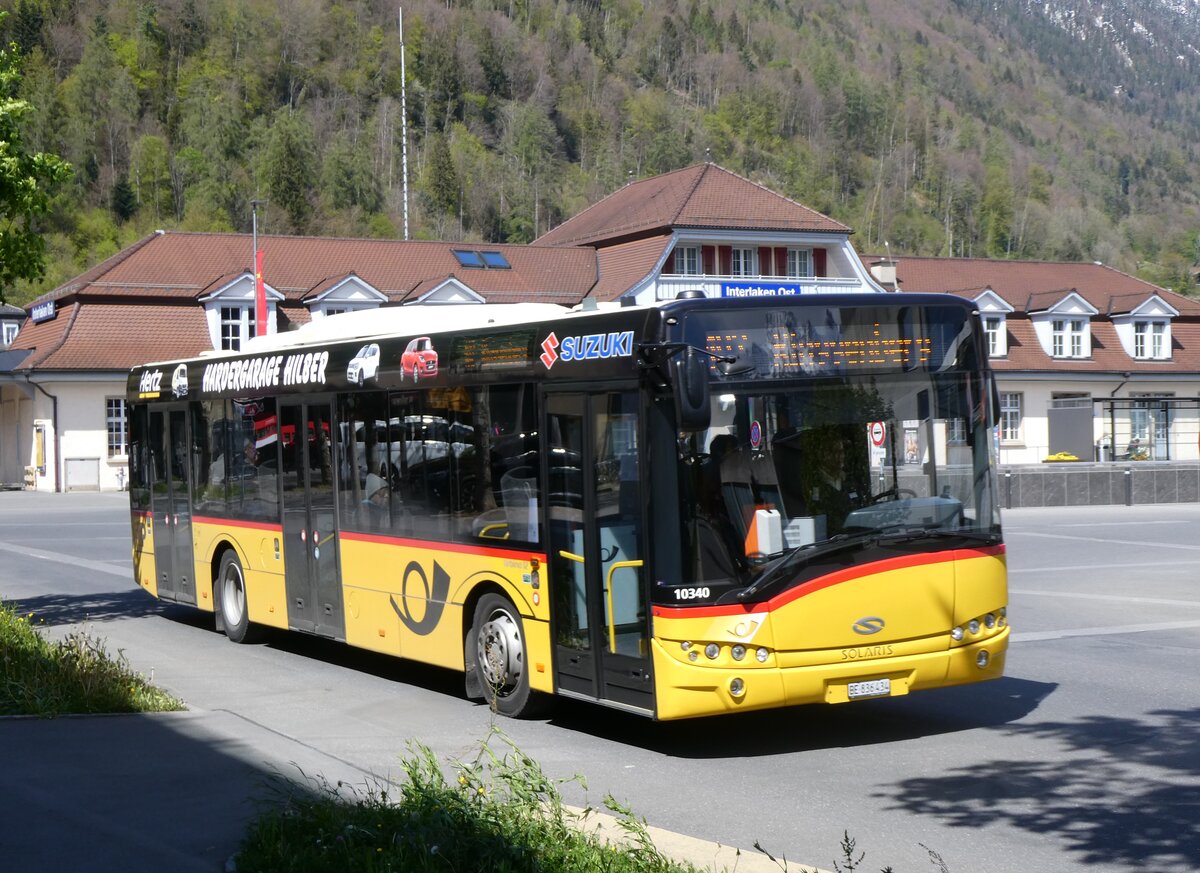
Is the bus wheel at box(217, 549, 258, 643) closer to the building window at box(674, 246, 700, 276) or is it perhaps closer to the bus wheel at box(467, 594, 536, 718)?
the bus wheel at box(467, 594, 536, 718)

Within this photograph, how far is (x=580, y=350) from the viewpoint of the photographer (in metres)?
10.2

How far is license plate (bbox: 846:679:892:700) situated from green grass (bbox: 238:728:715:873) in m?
2.76

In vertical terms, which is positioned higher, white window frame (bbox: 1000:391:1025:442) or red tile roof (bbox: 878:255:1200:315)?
red tile roof (bbox: 878:255:1200:315)

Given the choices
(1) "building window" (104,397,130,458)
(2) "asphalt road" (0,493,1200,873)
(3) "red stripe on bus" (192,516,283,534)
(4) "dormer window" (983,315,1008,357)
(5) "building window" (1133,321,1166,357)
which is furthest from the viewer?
(5) "building window" (1133,321,1166,357)

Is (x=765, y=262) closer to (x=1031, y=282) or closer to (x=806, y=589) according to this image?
(x=1031, y=282)

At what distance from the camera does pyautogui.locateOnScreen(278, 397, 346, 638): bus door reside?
13438 mm

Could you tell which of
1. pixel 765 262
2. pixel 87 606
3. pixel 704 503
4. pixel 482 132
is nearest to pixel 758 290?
pixel 704 503

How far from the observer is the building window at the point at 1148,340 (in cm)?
6581

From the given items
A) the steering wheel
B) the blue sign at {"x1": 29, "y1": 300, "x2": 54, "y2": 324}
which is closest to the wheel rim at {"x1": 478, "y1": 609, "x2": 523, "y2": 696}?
the steering wheel

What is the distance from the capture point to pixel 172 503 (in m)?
17.2

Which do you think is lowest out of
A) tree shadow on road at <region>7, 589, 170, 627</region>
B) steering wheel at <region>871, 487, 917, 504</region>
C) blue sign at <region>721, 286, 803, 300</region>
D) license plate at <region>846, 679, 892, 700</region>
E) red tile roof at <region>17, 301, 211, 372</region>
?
tree shadow on road at <region>7, 589, 170, 627</region>

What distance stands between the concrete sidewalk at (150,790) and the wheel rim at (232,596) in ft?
16.8

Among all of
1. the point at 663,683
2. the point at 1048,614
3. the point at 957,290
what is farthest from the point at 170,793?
the point at 957,290

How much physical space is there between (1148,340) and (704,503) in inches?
2412
